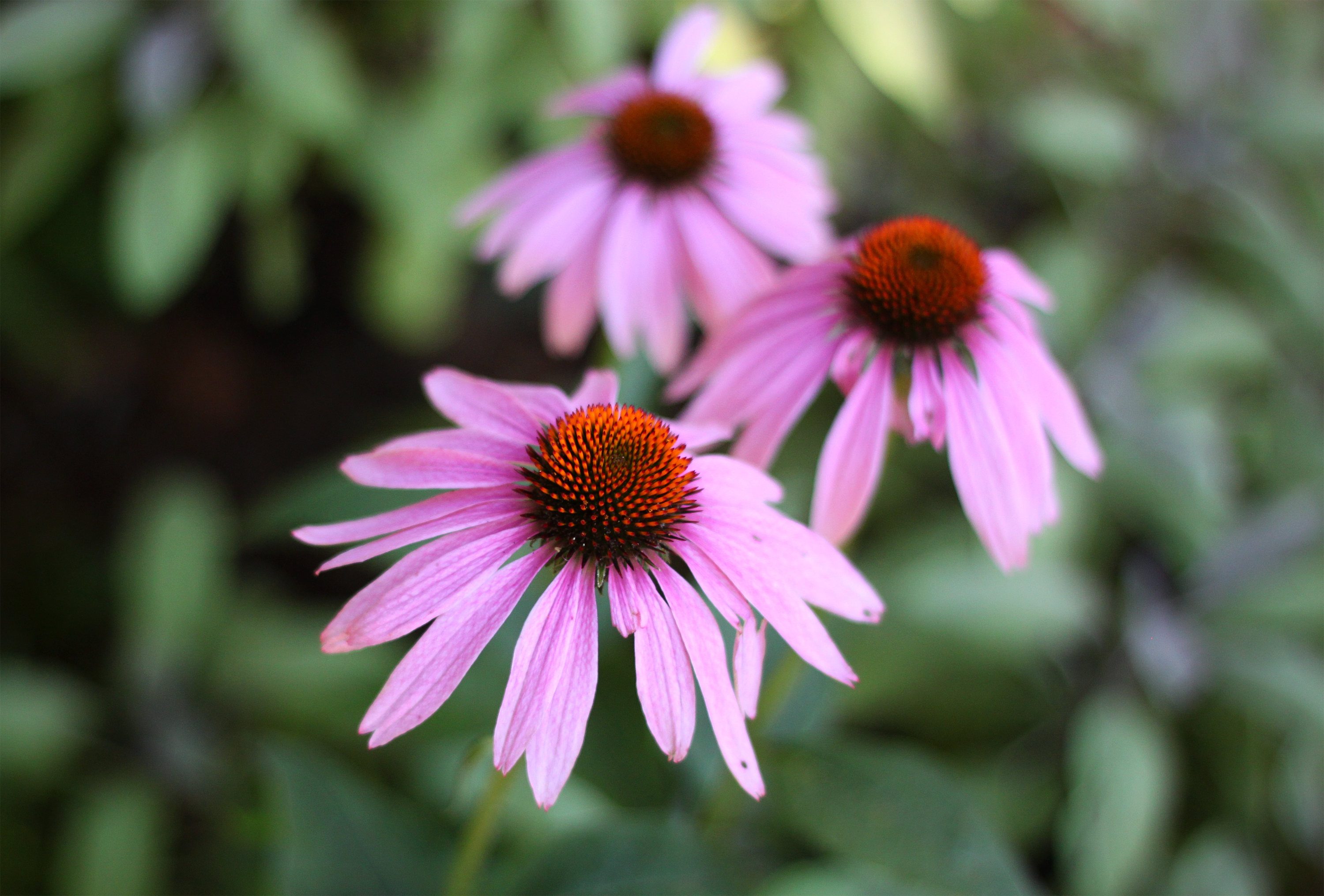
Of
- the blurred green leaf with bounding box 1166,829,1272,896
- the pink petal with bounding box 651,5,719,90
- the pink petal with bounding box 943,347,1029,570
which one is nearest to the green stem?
the pink petal with bounding box 943,347,1029,570

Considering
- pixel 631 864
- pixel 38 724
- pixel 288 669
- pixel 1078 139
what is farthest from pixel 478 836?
pixel 1078 139

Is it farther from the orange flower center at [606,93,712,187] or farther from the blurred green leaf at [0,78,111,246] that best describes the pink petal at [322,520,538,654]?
the blurred green leaf at [0,78,111,246]

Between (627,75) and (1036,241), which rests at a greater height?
(1036,241)

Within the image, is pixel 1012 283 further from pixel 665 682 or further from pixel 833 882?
pixel 833 882

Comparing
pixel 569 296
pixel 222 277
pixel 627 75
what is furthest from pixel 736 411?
pixel 222 277

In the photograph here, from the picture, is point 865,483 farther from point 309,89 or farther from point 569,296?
point 309,89

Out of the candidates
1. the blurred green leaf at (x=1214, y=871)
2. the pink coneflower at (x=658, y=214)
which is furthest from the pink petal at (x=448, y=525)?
the blurred green leaf at (x=1214, y=871)

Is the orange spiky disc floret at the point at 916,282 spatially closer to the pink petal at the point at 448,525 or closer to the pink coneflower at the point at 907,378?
the pink coneflower at the point at 907,378
